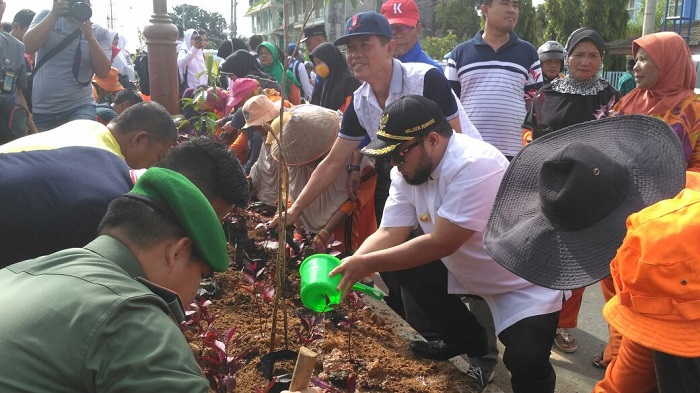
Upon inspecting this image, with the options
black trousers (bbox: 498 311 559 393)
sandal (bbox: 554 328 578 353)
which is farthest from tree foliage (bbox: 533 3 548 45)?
black trousers (bbox: 498 311 559 393)

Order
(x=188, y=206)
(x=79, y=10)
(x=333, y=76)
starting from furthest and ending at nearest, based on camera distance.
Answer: (x=333, y=76), (x=79, y=10), (x=188, y=206)

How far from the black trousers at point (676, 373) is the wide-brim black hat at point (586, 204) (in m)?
0.44

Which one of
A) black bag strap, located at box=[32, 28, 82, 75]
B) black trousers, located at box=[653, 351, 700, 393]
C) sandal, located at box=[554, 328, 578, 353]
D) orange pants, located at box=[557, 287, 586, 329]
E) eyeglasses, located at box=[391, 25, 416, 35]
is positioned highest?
eyeglasses, located at box=[391, 25, 416, 35]

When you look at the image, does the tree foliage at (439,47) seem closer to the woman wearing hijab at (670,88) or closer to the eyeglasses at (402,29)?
the eyeglasses at (402,29)

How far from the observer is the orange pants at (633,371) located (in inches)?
66.1

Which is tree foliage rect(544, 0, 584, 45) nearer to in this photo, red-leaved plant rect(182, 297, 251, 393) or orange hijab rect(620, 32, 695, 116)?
→ orange hijab rect(620, 32, 695, 116)

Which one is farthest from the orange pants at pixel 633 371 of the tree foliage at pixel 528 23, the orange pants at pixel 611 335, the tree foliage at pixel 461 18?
the tree foliage at pixel 461 18

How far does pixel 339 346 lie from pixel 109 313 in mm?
1951

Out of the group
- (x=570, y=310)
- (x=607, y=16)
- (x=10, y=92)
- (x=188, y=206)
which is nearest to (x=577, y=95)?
(x=570, y=310)

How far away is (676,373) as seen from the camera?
1.50 metres

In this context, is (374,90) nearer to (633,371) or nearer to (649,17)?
(633,371)

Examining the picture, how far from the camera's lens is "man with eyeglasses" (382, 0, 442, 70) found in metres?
4.61

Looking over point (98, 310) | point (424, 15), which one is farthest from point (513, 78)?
point (424, 15)

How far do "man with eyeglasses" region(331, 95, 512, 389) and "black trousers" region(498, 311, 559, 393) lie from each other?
0.26 m
